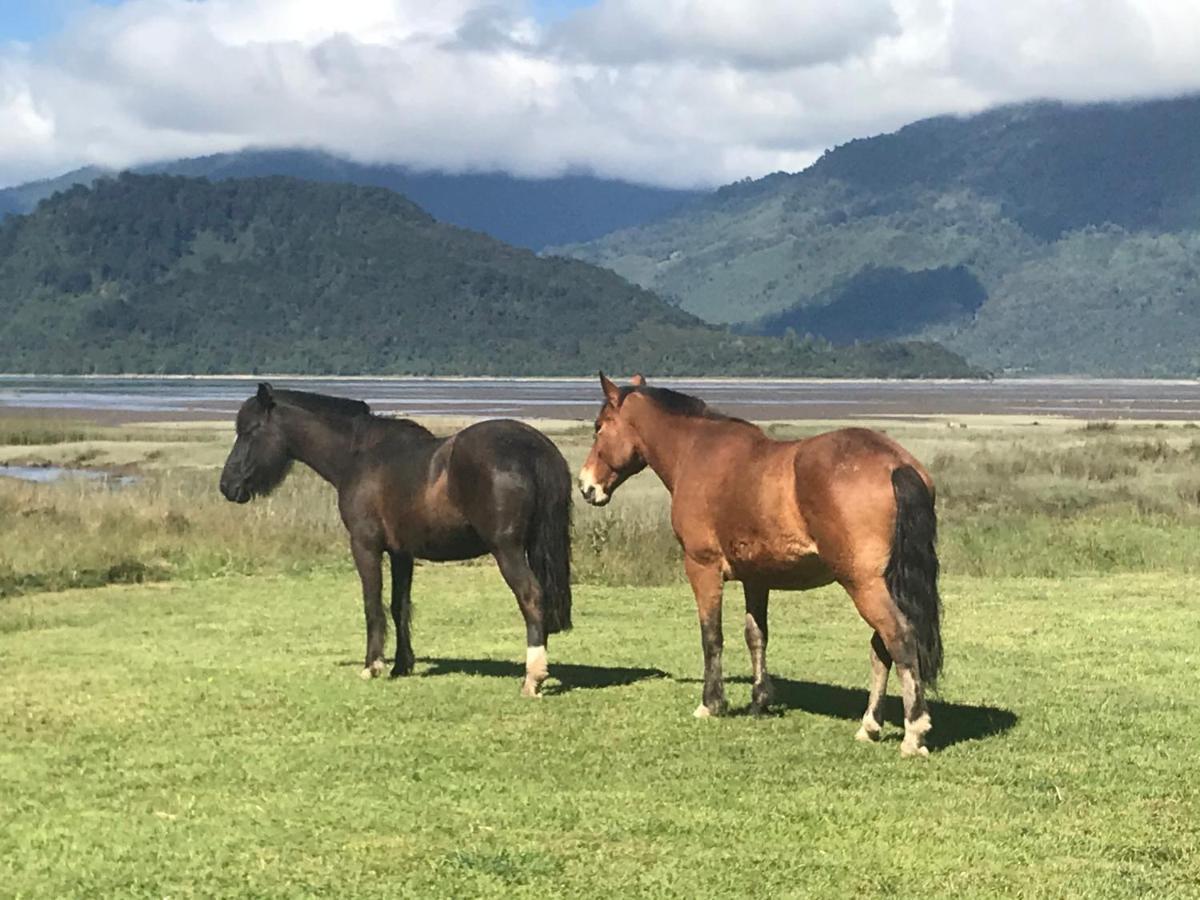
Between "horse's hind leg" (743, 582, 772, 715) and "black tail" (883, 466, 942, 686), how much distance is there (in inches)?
57.6

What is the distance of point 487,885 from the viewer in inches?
286

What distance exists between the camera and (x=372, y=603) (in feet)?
43.1

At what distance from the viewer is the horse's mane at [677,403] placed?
11.7 m

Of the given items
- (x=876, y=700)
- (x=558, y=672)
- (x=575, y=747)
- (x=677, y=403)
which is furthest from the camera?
(x=558, y=672)

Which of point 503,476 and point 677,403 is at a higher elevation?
point 677,403

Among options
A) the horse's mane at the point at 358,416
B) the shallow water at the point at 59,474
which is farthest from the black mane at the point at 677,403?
the shallow water at the point at 59,474

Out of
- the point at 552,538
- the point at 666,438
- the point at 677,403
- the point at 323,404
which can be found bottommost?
the point at 552,538

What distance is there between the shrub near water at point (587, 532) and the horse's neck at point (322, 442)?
736 centimetres

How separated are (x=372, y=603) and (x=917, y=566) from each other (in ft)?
16.4

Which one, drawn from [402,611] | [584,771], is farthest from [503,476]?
[584,771]

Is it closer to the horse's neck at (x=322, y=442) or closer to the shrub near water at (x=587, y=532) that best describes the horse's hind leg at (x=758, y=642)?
the horse's neck at (x=322, y=442)

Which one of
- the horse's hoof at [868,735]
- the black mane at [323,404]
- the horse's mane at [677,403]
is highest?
the horse's mane at [677,403]

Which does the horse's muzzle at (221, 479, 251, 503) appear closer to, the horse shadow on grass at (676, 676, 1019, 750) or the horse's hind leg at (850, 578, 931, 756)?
the horse shadow on grass at (676, 676, 1019, 750)

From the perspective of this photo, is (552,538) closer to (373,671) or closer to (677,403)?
(677,403)
